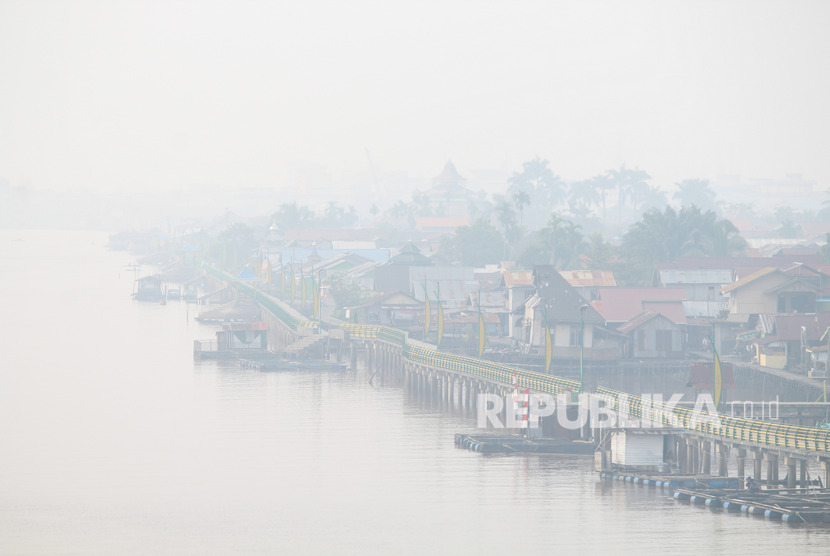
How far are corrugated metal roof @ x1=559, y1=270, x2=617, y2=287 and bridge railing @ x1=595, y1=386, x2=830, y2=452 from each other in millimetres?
40024

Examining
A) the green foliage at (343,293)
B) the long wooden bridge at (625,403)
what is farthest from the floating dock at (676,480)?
the green foliage at (343,293)

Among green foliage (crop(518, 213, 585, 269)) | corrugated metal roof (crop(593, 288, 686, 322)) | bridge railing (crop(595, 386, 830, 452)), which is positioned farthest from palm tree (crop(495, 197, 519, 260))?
bridge railing (crop(595, 386, 830, 452))

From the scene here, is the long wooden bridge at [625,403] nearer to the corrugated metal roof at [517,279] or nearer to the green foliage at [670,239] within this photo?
the corrugated metal roof at [517,279]

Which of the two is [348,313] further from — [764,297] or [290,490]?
[290,490]

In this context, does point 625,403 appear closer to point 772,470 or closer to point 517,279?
point 772,470

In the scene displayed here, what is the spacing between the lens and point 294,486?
52.7 meters

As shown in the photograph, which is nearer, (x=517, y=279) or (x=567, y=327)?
Answer: (x=567, y=327)

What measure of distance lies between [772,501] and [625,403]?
10258 millimetres

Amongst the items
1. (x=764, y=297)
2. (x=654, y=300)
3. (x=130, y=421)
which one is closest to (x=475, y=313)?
(x=654, y=300)

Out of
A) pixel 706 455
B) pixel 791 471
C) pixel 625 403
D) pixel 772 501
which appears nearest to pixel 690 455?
pixel 706 455

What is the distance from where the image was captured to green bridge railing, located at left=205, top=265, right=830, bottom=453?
4656 centimetres

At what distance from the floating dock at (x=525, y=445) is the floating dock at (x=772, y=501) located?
887cm

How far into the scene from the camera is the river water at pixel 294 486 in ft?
145

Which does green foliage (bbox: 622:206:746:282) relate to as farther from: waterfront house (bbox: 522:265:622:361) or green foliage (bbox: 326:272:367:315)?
waterfront house (bbox: 522:265:622:361)
